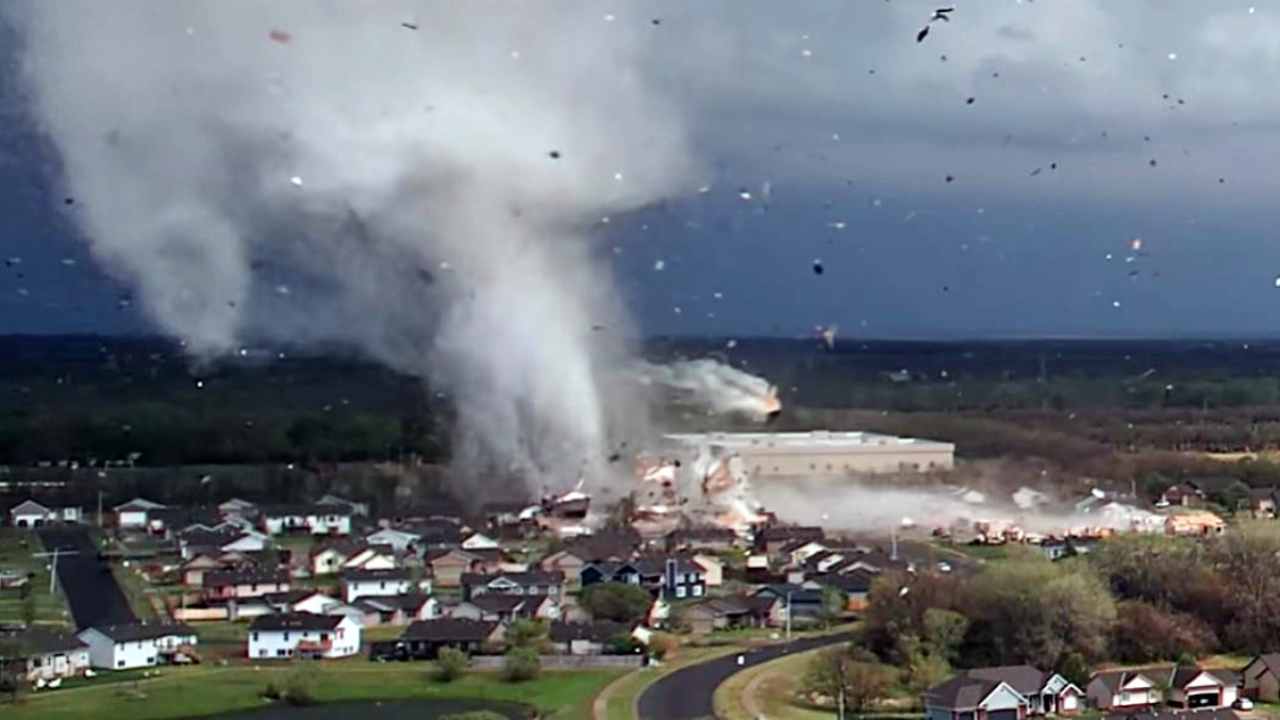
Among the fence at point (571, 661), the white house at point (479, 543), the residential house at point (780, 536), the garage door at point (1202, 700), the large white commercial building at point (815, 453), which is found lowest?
the garage door at point (1202, 700)

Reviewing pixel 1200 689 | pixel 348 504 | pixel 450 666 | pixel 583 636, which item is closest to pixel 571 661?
pixel 583 636

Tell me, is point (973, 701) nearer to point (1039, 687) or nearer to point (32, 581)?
point (1039, 687)

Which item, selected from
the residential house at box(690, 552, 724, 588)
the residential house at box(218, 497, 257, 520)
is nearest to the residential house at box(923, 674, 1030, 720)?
the residential house at box(690, 552, 724, 588)

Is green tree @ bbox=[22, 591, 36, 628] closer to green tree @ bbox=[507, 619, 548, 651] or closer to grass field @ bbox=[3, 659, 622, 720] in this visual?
grass field @ bbox=[3, 659, 622, 720]

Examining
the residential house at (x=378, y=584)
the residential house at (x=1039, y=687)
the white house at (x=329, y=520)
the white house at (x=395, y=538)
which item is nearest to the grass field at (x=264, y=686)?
the residential house at (x=1039, y=687)

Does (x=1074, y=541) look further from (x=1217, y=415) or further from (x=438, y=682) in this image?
(x=1217, y=415)

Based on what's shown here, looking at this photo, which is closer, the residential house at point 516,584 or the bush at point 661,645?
the bush at point 661,645

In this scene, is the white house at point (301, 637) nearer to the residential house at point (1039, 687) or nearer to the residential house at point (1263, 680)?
the residential house at point (1039, 687)
